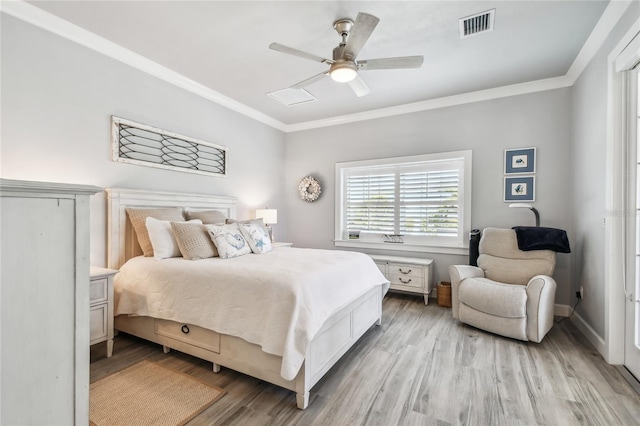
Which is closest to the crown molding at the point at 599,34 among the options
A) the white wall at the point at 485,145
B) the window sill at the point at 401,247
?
the white wall at the point at 485,145

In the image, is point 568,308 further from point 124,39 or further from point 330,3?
point 124,39

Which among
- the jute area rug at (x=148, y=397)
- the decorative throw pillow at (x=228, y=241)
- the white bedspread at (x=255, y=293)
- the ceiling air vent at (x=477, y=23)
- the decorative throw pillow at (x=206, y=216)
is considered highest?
the ceiling air vent at (x=477, y=23)

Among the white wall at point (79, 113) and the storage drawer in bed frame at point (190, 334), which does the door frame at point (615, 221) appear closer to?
the storage drawer in bed frame at point (190, 334)

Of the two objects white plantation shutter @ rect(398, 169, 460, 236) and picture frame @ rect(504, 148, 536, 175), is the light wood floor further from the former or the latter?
picture frame @ rect(504, 148, 536, 175)

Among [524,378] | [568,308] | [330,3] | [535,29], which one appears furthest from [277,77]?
[568,308]

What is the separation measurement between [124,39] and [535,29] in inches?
146

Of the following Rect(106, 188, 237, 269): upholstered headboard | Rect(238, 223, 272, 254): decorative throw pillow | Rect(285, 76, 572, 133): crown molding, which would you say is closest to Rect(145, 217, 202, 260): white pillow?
Rect(106, 188, 237, 269): upholstered headboard

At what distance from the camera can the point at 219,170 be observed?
13.3ft

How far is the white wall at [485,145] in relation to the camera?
11.2ft

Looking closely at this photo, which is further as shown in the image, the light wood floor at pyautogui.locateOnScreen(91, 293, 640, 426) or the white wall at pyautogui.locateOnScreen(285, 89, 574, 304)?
the white wall at pyautogui.locateOnScreen(285, 89, 574, 304)

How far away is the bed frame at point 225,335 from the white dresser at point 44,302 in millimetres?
1110

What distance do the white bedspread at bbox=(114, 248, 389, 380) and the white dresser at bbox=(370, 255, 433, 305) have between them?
1.28 m

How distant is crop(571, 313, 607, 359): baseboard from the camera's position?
2.45 metres

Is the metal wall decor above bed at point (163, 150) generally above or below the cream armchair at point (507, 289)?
above
